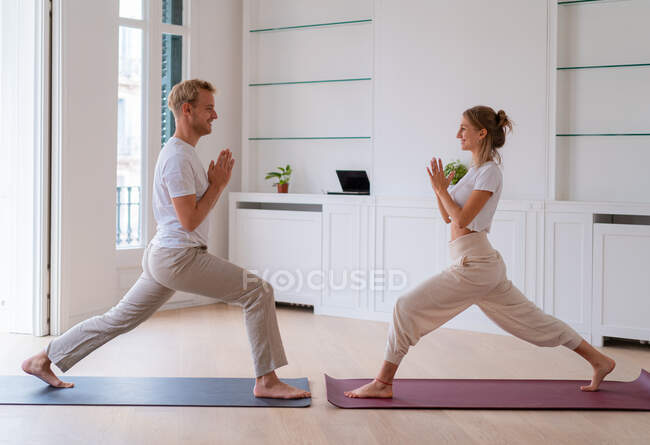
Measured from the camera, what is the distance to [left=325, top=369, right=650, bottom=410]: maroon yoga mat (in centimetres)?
308

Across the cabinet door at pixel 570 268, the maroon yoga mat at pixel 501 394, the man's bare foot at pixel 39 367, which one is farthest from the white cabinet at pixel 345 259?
the man's bare foot at pixel 39 367

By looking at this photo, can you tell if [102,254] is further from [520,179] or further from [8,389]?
[520,179]

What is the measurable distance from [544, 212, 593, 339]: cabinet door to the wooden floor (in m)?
0.32

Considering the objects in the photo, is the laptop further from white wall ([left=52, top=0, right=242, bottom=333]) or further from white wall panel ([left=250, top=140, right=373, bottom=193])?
white wall ([left=52, top=0, right=242, bottom=333])

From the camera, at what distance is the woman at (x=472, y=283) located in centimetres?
311

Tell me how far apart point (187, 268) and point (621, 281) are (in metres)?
2.78

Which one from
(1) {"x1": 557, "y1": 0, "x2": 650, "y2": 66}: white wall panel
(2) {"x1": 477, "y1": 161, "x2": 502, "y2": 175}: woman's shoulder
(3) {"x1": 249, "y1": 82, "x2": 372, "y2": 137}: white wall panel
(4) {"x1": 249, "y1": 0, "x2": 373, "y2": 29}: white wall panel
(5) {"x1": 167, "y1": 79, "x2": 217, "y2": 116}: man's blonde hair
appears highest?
(4) {"x1": 249, "y1": 0, "x2": 373, "y2": 29}: white wall panel

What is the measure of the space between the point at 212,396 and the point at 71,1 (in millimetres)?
2772

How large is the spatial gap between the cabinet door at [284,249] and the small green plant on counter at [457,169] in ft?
3.53

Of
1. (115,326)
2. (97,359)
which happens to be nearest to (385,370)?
(115,326)

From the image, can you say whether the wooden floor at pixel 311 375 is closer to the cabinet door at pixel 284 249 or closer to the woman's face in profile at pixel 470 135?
the cabinet door at pixel 284 249

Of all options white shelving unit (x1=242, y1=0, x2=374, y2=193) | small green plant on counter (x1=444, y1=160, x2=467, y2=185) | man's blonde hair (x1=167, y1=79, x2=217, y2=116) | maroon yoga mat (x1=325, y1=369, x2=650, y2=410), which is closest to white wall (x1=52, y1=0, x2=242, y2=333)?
white shelving unit (x1=242, y1=0, x2=374, y2=193)

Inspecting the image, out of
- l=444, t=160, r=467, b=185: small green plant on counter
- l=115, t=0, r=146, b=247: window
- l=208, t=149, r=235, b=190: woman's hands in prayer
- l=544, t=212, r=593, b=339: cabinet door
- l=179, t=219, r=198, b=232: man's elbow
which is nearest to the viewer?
l=179, t=219, r=198, b=232: man's elbow

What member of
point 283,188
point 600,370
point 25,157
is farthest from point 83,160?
point 600,370
